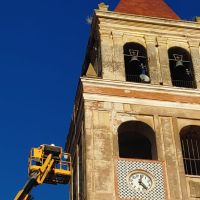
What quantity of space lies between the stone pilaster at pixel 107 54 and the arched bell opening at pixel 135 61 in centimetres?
101

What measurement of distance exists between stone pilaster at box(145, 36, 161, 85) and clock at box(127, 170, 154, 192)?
16.2 ft

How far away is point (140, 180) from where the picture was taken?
26375mm

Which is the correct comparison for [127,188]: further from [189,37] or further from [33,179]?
[189,37]

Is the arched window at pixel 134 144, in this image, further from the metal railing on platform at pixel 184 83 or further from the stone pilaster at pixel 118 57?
the metal railing on platform at pixel 184 83

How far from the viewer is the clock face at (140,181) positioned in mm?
26156

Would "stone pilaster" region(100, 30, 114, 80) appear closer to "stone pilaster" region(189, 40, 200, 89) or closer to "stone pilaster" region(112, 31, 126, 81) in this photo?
"stone pilaster" region(112, 31, 126, 81)

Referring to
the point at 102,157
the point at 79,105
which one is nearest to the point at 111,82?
the point at 79,105

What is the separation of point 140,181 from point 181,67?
7.24m

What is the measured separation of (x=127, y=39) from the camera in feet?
104

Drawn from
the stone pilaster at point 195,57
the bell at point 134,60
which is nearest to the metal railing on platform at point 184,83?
the stone pilaster at point 195,57

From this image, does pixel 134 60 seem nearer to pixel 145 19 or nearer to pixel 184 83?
pixel 145 19

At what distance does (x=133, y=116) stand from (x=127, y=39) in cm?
478

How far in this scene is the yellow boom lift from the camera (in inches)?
1156

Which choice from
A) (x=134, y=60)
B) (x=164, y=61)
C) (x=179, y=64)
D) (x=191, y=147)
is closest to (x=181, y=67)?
(x=179, y=64)
